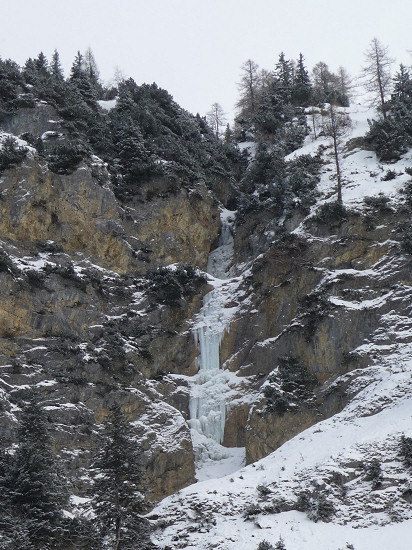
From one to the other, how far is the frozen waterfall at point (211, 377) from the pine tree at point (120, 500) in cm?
1064

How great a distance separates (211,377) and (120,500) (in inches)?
543

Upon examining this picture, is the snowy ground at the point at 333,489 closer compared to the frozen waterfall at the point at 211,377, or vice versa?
the snowy ground at the point at 333,489

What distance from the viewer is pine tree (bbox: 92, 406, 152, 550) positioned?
20.2 m

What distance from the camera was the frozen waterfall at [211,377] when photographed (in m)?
31.8

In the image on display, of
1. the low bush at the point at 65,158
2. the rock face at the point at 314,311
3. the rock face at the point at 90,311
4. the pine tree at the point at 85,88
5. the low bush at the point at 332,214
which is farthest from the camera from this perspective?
the pine tree at the point at 85,88

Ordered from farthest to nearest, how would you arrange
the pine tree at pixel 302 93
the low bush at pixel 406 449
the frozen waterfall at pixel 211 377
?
the pine tree at pixel 302 93 → the frozen waterfall at pixel 211 377 → the low bush at pixel 406 449

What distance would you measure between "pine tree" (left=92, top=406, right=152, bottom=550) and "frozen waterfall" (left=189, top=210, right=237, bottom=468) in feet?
34.9

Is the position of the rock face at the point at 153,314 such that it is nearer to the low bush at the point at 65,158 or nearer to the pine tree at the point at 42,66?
the low bush at the point at 65,158

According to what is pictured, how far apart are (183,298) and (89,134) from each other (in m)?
12.4

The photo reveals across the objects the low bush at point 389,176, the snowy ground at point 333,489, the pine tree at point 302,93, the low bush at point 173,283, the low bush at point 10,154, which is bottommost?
the snowy ground at point 333,489

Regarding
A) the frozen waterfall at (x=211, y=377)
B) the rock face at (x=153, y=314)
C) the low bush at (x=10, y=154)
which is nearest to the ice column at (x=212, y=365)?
the frozen waterfall at (x=211, y=377)

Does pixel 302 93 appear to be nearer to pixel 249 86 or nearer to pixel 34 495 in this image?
pixel 249 86

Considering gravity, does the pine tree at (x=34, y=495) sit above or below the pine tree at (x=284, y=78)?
below

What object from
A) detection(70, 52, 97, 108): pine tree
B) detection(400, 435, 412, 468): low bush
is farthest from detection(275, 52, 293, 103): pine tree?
detection(400, 435, 412, 468): low bush
